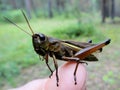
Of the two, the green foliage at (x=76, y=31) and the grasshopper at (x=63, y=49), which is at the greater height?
the grasshopper at (x=63, y=49)

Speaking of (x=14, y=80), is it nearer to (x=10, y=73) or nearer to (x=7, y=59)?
(x=10, y=73)

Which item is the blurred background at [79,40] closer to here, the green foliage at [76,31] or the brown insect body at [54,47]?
the green foliage at [76,31]

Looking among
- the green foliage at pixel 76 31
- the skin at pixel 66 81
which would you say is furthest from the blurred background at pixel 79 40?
the skin at pixel 66 81

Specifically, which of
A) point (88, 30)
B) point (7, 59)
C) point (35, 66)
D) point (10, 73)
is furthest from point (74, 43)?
point (88, 30)

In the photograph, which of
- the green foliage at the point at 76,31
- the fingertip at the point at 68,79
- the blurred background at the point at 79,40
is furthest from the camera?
the green foliage at the point at 76,31

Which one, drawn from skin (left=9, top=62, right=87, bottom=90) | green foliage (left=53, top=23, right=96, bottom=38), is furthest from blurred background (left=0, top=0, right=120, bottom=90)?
skin (left=9, top=62, right=87, bottom=90)

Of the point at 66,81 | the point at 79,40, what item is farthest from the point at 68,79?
the point at 79,40

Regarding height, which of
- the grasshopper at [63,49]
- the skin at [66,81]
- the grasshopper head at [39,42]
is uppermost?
the grasshopper head at [39,42]
